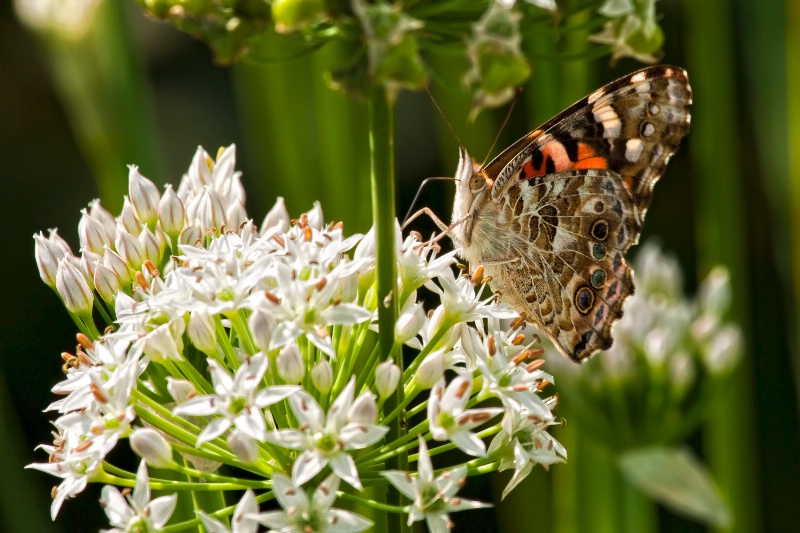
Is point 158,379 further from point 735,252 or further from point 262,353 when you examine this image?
point 735,252

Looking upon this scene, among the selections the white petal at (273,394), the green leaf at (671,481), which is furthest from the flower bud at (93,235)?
the green leaf at (671,481)

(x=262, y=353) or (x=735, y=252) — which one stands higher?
(x=262, y=353)

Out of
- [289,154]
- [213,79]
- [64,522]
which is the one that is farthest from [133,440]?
[213,79]

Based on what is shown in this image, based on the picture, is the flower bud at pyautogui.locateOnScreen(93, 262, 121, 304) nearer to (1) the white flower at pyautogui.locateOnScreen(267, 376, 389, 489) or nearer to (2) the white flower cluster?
(2) the white flower cluster

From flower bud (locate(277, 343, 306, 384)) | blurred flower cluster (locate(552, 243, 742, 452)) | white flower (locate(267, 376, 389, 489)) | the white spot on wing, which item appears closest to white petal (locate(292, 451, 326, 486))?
white flower (locate(267, 376, 389, 489))

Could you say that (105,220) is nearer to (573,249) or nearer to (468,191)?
(468,191)
